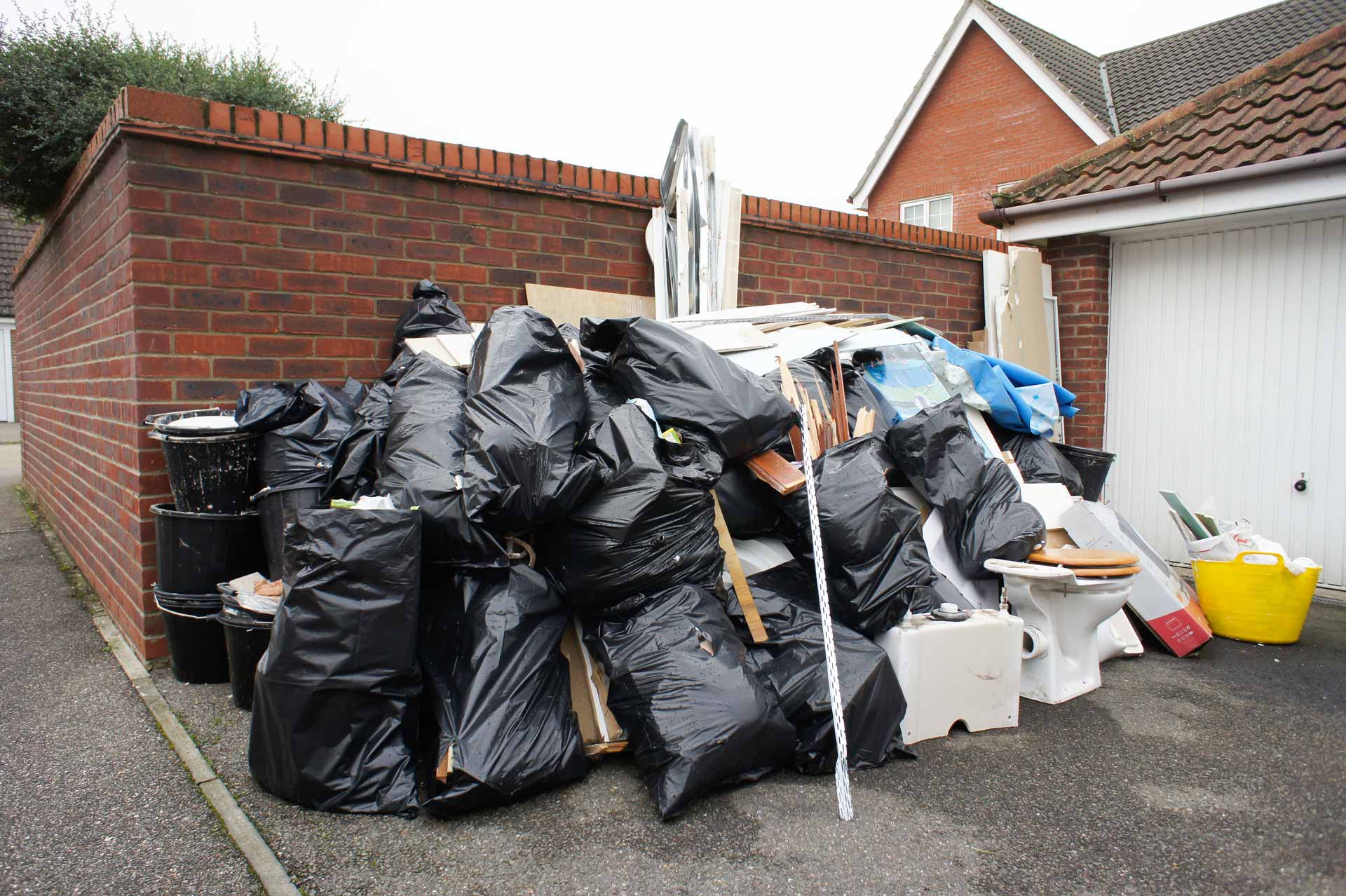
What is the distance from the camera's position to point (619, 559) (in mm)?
2621

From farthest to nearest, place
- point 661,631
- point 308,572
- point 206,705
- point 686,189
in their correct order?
1. point 686,189
2. point 206,705
3. point 661,631
4. point 308,572

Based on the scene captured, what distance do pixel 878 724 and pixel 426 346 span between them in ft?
7.67

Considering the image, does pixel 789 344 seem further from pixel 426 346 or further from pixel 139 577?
pixel 139 577

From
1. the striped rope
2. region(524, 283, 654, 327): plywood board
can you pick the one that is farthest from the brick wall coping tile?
the striped rope

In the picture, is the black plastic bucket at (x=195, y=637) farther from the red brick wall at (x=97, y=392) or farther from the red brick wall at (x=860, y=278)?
the red brick wall at (x=860, y=278)

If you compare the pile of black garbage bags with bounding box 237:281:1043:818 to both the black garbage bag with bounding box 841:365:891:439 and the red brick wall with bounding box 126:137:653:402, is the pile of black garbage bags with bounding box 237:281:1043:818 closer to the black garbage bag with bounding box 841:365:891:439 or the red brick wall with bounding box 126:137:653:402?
the red brick wall with bounding box 126:137:653:402

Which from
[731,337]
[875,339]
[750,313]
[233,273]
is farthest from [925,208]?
[233,273]

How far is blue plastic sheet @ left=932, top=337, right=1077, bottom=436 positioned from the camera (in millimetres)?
4539

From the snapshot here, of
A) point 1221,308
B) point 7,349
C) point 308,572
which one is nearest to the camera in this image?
point 308,572

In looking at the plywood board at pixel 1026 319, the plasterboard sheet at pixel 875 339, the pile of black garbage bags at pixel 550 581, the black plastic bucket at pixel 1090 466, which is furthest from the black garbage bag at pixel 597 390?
the plywood board at pixel 1026 319

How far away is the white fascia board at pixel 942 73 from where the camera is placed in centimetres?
1409

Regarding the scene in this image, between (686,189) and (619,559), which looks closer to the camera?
(619,559)

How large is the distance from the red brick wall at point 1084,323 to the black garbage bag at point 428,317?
15.2 ft

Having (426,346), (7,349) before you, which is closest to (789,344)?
(426,346)
